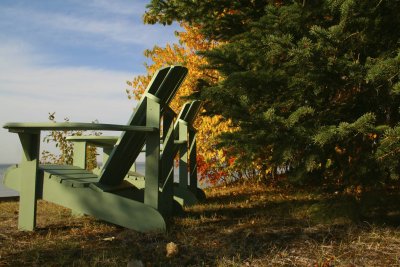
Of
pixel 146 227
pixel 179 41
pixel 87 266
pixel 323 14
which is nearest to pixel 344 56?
pixel 323 14

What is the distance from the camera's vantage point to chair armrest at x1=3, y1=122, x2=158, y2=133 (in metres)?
3.11

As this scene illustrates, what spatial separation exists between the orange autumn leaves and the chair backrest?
3.43 metres

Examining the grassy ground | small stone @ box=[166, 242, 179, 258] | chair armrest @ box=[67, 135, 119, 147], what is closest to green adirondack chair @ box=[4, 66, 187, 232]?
the grassy ground

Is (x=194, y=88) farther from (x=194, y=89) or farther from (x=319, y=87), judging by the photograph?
(x=319, y=87)

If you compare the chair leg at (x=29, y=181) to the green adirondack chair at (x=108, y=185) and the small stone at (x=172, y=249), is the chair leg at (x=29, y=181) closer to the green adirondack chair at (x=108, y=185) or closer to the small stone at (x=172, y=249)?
the green adirondack chair at (x=108, y=185)

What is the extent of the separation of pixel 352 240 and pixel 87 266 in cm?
214

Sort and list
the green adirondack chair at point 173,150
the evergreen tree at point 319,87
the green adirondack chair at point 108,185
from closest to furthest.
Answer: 1. the green adirondack chair at point 108,185
2. the evergreen tree at point 319,87
3. the green adirondack chair at point 173,150

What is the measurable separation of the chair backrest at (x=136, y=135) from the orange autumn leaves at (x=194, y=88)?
3433mm

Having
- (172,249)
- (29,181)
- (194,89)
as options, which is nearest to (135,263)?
(172,249)

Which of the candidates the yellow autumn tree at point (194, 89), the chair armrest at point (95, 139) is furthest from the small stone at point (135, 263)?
the yellow autumn tree at point (194, 89)

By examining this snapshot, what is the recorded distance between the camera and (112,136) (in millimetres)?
4840

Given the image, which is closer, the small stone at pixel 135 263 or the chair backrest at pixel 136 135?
the small stone at pixel 135 263

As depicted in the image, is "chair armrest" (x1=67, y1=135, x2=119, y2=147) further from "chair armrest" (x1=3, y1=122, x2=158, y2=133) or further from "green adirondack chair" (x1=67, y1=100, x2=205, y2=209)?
"chair armrest" (x1=3, y1=122, x2=158, y2=133)

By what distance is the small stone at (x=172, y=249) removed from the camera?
288cm
